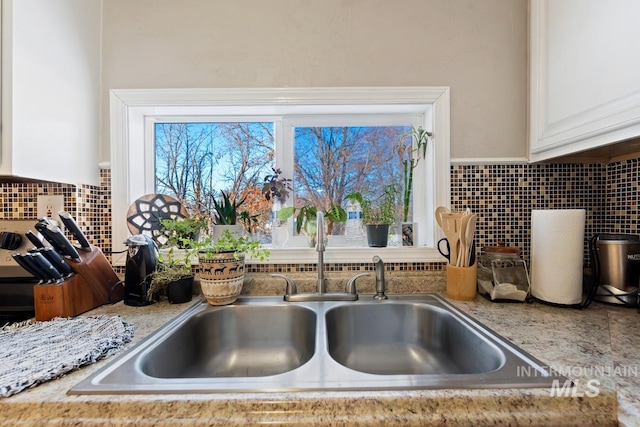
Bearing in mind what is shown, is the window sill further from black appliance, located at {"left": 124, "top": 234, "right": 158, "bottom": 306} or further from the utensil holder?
black appliance, located at {"left": 124, "top": 234, "right": 158, "bottom": 306}

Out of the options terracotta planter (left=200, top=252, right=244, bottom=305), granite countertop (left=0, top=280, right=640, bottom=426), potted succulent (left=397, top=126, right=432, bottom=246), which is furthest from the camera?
potted succulent (left=397, top=126, right=432, bottom=246)

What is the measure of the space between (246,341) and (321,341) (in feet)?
1.26

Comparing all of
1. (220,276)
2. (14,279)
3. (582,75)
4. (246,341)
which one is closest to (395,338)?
(246,341)

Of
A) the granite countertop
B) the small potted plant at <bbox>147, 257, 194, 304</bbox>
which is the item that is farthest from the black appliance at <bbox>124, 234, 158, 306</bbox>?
the granite countertop

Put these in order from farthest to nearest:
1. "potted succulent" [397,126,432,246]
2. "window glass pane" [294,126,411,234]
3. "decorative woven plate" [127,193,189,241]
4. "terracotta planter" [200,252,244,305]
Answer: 1. "window glass pane" [294,126,411,234]
2. "potted succulent" [397,126,432,246]
3. "decorative woven plate" [127,193,189,241]
4. "terracotta planter" [200,252,244,305]

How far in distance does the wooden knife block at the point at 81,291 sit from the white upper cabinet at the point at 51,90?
0.33 metres

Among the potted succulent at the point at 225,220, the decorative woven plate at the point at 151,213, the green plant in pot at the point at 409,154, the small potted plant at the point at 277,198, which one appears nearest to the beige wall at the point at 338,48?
the green plant in pot at the point at 409,154

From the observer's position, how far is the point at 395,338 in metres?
1.05

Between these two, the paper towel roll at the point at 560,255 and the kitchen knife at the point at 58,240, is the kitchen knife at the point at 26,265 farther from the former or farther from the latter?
the paper towel roll at the point at 560,255

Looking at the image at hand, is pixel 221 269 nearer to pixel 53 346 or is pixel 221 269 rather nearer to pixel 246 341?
pixel 246 341

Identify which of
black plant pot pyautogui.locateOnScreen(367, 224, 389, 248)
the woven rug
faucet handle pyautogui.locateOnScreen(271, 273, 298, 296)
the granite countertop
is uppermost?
black plant pot pyautogui.locateOnScreen(367, 224, 389, 248)

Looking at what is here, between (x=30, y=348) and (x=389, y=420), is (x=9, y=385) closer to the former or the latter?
(x=30, y=348)

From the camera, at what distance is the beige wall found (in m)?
1.21

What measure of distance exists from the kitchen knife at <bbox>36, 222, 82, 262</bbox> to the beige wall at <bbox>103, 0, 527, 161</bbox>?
1.61 ft
